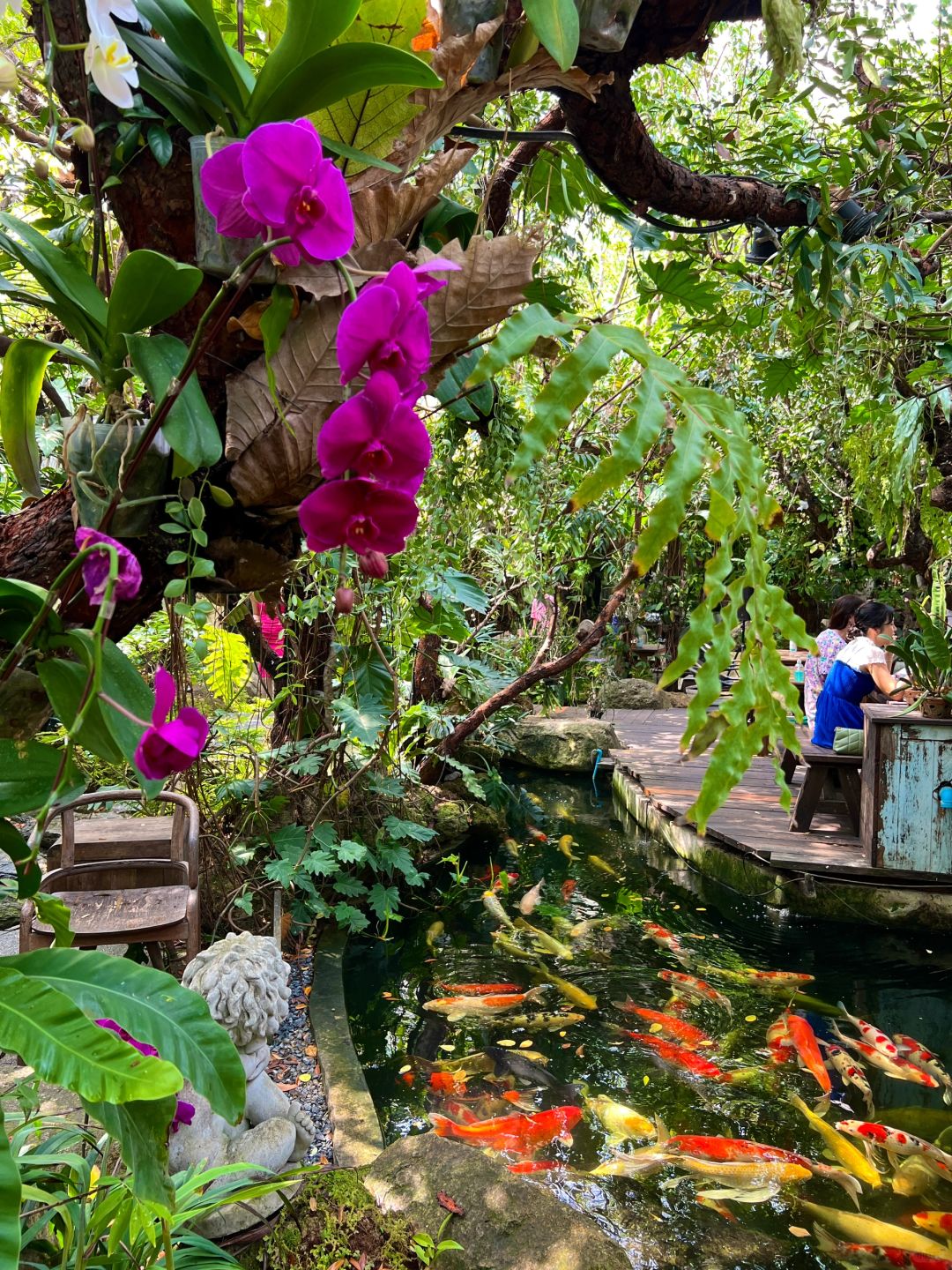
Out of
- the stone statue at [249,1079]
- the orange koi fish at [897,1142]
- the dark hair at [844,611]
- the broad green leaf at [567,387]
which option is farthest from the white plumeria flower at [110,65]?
the dark hair at [844,611]

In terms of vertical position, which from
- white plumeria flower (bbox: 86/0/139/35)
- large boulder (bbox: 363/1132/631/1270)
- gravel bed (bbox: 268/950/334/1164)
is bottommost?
gravel bed (bbox: 268/950/334/1164)

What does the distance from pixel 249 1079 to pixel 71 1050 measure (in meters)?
1.86

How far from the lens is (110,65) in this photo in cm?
54

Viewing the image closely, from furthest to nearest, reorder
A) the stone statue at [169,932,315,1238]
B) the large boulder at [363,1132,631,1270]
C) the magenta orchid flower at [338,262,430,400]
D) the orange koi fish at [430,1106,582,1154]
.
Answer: the orange koi fish at [430,1106,582,1154], the stone statue at [169,932,315,1238], the large boulder at [363,1132,631,1270], the magenta orchid flower at [338,262,430,400]

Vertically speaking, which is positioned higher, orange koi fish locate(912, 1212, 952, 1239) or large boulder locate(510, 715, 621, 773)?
large boulder locate(510, 715, 621, 773)

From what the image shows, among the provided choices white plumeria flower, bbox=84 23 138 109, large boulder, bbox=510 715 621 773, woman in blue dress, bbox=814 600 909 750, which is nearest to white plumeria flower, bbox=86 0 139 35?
white plumeria flower, bbox=84 23 138 109

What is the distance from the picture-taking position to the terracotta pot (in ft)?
2.07

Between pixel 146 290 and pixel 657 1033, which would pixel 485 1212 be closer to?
pixel 657 1033

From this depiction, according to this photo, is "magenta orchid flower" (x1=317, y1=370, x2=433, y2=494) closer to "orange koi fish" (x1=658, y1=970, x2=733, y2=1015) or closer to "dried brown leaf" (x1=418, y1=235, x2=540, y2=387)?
"dried brown leaf" (x1=418, y1=235, x2=540, y2=387)

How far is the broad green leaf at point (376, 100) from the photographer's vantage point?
2.20 ft

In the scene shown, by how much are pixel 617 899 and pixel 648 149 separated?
4.38 m

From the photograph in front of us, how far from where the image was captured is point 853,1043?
341 centimetres

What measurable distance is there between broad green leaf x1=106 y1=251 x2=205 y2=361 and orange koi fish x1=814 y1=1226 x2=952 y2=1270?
2.83 metres

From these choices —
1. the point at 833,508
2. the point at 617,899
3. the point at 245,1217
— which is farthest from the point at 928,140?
the point at 833,508
